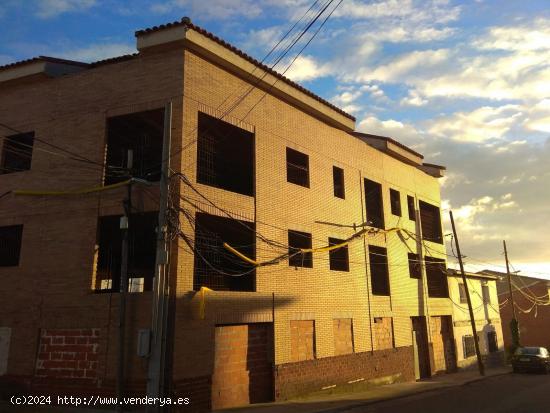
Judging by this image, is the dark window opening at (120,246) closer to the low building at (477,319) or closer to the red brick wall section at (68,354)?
the red brick wall section at (68,354)

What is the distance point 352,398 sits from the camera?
54.9ft

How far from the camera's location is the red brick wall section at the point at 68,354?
12.8m

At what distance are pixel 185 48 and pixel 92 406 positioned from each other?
10.6 meters

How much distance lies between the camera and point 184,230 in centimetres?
1336

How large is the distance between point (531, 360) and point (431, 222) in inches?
395

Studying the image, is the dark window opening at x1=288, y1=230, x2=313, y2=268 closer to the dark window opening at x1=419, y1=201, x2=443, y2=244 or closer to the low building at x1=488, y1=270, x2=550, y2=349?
the dark window opening at x1=419, y1=201, x2=443, y2=244

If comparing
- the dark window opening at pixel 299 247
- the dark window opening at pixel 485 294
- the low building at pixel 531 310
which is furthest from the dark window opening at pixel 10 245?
the low building at pixel 531 310

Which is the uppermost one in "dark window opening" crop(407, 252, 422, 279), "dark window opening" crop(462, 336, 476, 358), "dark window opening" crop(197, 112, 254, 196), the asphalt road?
"dark window opening" crop(197, 112, 254, 196)

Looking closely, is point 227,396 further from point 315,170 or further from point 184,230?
point 315,170

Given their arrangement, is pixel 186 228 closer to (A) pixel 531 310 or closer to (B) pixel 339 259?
(B) pixel 339 259

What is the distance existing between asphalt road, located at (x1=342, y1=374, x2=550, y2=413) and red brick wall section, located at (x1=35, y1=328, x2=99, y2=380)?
757cm

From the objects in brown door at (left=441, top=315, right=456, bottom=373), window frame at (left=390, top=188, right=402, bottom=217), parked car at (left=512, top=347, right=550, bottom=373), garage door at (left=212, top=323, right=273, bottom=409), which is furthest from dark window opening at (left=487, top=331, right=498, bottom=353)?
garage door at (left=212, top=323, right=273, bottom=409)

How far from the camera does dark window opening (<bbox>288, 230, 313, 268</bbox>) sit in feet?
57.6

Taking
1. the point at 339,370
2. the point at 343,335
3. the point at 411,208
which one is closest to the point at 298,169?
the point at 343,335
